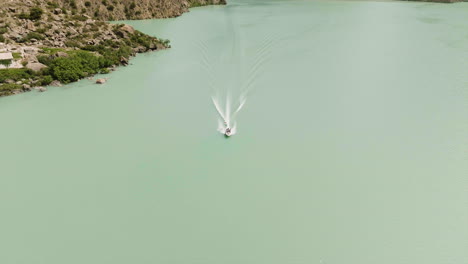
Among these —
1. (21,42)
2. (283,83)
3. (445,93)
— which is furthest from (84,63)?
(445,93)

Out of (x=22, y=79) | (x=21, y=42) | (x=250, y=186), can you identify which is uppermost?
(x=21, y=42)

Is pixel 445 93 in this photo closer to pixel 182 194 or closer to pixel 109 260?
pixel 182 194

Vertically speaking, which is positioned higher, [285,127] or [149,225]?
[285,127]

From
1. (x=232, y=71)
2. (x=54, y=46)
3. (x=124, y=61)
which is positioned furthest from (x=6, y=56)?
(x=232, y=71)

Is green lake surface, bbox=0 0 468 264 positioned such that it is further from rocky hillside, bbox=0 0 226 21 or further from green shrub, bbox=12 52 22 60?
rocky hillside, bbox=0 0 226 21

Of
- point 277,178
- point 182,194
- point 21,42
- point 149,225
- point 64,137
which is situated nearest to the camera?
point 149,225
